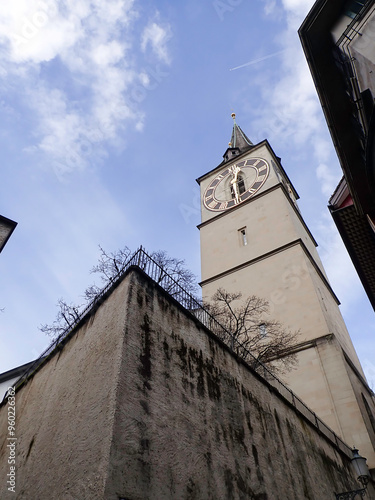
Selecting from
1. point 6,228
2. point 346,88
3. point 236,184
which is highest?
point 236,184

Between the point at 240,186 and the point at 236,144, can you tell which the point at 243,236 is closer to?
the point at 240,186

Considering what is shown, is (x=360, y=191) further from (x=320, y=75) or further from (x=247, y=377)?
(x=247, y=377)

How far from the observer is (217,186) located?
27.8m

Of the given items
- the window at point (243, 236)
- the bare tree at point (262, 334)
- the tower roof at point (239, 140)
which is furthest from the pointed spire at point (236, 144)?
the bare tree at point (262, 334)

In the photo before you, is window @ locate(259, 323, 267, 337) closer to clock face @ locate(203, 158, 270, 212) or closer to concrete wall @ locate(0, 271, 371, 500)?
concrete wall @ locate(0, 271, 371, 500)

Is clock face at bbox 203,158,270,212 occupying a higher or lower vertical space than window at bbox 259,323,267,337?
higher

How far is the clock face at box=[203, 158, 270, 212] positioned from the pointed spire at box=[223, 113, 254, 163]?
8.31ft

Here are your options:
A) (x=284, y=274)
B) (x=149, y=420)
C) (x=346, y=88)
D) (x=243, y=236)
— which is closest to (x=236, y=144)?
(x=243, y=236)

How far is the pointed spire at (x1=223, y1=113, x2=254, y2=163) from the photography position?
31.4m

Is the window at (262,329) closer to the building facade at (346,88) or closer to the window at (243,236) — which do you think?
the building facade at (346,88)

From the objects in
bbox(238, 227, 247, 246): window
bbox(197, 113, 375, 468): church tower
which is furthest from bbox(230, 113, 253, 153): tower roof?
bbox(238, 227, 247, 246): window

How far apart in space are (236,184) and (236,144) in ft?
31.5

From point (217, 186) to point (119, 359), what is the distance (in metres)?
23.4

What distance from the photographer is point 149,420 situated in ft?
17.5
